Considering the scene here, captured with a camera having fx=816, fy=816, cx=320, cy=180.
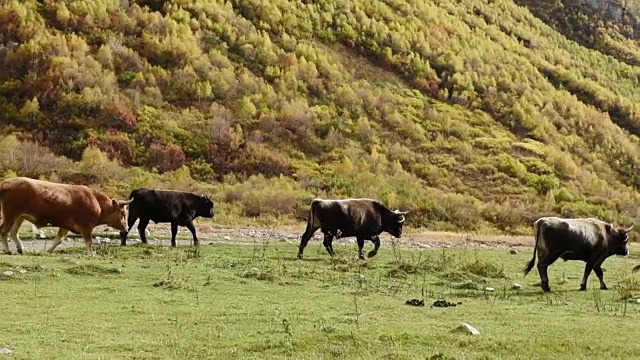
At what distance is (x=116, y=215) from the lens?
67.6ft

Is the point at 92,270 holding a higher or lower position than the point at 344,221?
lower

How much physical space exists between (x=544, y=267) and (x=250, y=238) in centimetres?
1232

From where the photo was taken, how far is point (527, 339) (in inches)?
421

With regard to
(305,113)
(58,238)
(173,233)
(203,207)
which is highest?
(305,113)

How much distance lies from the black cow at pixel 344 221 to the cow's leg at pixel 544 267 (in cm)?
529

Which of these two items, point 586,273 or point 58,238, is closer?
point 586,273

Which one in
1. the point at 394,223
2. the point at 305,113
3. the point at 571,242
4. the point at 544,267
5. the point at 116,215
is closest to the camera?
the point at 544,267

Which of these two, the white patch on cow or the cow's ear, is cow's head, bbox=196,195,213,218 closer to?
the white patch on cow

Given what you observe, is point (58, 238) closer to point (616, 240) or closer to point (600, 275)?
point (600, 275)

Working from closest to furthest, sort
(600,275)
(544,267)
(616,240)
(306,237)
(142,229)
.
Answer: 1. (544,267)
2. (600,275)
3. (616,240)
4. (306,237)
5. (142,229)

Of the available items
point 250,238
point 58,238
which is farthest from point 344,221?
point 58,238

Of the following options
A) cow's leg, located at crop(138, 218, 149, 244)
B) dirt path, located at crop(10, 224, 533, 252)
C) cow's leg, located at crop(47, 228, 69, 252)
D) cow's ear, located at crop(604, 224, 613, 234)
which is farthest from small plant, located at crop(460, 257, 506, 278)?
cow's leg, located at crop(47, 228, 69, 252)

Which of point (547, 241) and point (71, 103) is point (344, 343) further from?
point (71, 103)

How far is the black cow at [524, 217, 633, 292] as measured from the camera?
58.3ft
